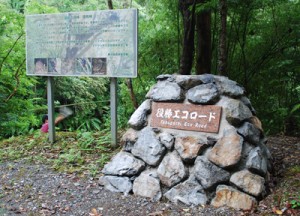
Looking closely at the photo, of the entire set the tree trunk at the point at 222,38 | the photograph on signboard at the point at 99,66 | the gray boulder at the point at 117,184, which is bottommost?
the gray boulder at the point at 117,184

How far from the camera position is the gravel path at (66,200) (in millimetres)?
3467

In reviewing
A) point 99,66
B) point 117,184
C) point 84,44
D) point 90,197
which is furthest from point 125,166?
point 84,44

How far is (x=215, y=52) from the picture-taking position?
6.61 metres

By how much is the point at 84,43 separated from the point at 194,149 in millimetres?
2591

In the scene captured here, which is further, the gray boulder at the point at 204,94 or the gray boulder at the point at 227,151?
the gray boulder at the point at 204,94

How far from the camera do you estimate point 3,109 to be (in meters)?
7.73

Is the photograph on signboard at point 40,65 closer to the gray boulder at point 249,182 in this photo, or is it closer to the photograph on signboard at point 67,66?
the photograph on signboard at point 67,66

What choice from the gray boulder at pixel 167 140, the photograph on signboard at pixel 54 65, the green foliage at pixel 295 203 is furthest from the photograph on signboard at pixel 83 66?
the green foliage at pixel 295 203

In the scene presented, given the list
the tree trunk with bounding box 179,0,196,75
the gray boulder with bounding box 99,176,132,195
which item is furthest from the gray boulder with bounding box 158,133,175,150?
the tree trunk with bounding box 179,0,196,75

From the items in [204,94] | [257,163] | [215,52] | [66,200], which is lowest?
[66,200]

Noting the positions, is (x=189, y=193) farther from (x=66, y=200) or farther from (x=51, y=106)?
(x=51, y=106)

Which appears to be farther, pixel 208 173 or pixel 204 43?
pixel 204 43

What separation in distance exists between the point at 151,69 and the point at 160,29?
88 cm

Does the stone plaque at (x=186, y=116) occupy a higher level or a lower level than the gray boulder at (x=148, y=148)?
higher
